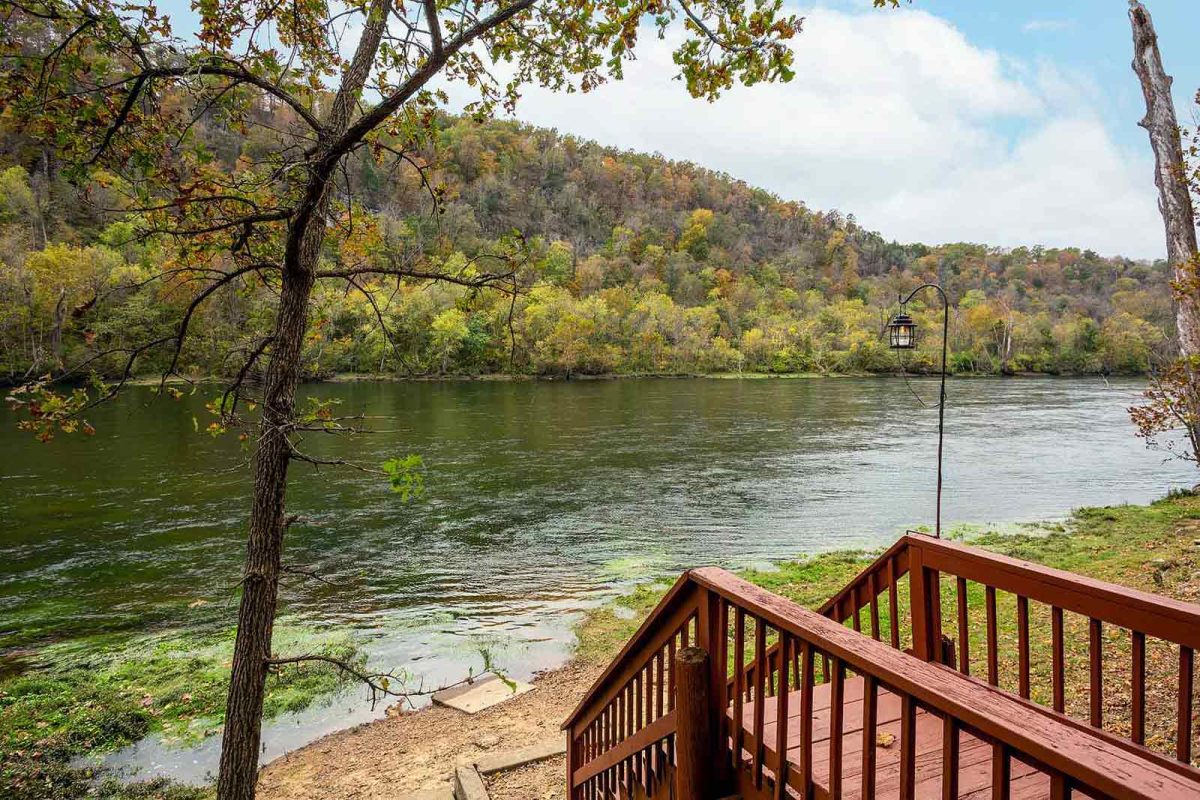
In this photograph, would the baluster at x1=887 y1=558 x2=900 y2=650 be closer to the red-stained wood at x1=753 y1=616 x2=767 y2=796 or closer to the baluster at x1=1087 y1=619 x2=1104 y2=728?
the baluster at x1=1087 y1=619 x2=1104 y2=728

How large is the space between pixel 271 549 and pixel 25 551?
1425 centimetres

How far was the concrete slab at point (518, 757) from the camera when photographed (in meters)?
5.36

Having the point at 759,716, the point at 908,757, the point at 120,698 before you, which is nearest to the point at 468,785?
the point at 759,716

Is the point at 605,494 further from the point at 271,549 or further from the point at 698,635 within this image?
the point at 698,635

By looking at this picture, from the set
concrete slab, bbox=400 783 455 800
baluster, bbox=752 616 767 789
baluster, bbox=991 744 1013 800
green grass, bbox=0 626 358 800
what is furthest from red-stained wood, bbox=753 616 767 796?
green grass, bbox=0 626 358 800

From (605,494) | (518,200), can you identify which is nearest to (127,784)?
(605,494)

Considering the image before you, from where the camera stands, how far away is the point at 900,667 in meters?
1.62

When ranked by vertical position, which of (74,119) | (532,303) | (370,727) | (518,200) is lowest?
(370,727)

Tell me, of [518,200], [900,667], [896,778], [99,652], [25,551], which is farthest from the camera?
[518,200]

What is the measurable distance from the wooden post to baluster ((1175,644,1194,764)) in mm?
1584

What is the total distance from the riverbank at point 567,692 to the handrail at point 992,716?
12.7 feet

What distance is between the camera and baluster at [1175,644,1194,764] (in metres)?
2.15

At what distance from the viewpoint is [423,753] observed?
246 inches

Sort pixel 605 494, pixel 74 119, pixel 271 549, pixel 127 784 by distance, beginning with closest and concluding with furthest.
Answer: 1. pixel 74 119
2. pixel 271 549
3. pixel 127 784
4. pixel 605 494
